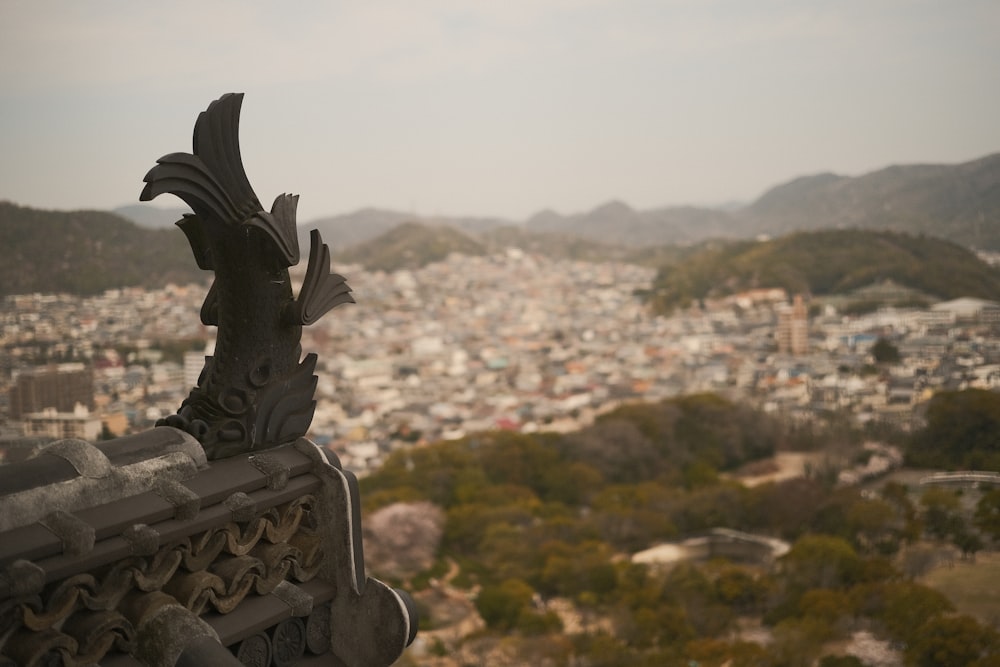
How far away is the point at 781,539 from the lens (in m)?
20.0

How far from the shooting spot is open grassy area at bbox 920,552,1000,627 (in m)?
15.1

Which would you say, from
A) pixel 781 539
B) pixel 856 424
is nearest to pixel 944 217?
pixel 856 424

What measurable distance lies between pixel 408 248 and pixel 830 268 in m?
23.2

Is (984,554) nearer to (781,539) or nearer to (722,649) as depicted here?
(781,539)

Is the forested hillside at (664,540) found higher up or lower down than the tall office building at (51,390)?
lower down

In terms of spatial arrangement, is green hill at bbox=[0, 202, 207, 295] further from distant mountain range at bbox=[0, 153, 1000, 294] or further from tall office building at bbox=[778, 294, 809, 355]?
tall office building at bbox=[778, 294, 809, 355]

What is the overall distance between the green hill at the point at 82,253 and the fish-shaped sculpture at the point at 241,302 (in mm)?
13016

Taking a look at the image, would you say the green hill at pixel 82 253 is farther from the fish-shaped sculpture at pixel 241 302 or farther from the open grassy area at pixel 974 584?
the open grassy area at pixel 974 584

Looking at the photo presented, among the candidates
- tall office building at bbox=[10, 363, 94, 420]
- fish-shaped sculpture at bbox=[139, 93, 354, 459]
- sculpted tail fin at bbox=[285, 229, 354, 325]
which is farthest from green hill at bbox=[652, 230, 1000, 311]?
fish-shaped sculpture at bbox=[139, 93, 354, 459]

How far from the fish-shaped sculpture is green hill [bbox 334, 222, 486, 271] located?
48.8 meters

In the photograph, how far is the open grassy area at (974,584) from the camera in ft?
49.4

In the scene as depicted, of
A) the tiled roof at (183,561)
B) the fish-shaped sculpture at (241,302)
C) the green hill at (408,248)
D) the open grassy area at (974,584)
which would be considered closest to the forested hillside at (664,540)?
the open grassy area at (974,584)

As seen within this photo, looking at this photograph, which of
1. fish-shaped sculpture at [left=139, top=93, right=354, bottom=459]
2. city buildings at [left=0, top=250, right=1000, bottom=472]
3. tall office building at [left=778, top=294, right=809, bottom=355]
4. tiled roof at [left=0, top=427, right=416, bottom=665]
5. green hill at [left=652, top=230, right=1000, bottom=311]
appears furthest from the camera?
tall office building at [left=778, top=294, right=809, bottom=355]

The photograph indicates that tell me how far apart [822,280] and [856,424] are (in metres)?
14.1
